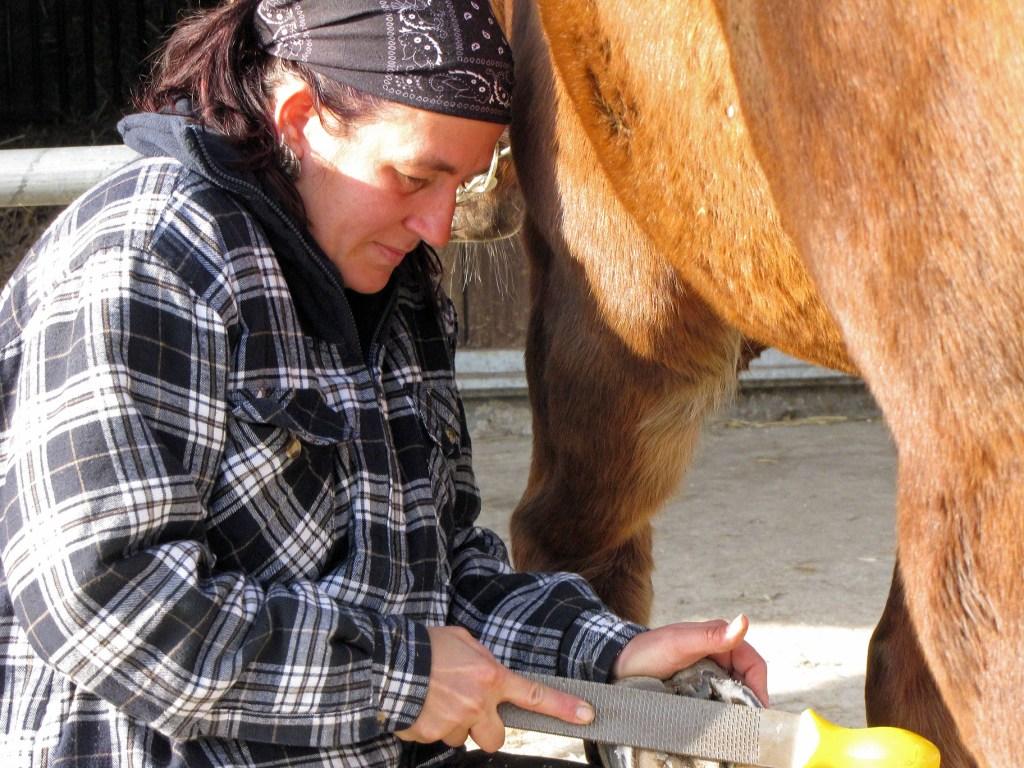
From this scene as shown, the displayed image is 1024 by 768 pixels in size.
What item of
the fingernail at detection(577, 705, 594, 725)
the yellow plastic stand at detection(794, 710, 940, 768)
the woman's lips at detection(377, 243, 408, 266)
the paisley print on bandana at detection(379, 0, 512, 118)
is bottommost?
the fingernail at detection(577, 705, 594, 725)

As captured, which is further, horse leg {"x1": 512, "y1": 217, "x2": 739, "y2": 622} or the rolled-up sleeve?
horse leg {"x1": 512, "y1": 217, "x2": 739, "y2": 622}

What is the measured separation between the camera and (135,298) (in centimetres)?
115

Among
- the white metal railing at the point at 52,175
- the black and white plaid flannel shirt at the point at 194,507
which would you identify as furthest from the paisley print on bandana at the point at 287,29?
the white metal railing at the point at 52,175

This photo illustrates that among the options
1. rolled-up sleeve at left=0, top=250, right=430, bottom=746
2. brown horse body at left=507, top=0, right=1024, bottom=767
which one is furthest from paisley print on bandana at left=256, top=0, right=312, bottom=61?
brown horse body at left=507, top=0, right=1024, bottom=767

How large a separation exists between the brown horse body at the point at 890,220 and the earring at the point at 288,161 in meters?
0.38

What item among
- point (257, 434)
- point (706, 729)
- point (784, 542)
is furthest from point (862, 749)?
point (784, 542)

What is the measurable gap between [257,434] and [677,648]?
1.57 feet

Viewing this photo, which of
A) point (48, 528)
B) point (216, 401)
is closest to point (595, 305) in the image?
point (216, 401)

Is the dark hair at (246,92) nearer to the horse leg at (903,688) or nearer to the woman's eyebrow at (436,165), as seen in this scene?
the woman's eyebrow at (436,165)

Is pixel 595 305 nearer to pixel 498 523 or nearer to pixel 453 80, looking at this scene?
pixel 453 80

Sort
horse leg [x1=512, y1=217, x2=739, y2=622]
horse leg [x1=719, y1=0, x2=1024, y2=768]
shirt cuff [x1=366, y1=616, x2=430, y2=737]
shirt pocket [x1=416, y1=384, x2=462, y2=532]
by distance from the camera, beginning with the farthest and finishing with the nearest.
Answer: horse leg [x1=512, y1=217, x2=739, y2=622], shirt pocket [x1=416, y1=384, x2=462, y2=532], shirt cuff [x1=366, y1=616, x2=430, y2=737], horse leg [x1=719, y1=0, x2=1024, y2=768]

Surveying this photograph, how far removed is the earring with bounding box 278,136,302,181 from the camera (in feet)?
4.29

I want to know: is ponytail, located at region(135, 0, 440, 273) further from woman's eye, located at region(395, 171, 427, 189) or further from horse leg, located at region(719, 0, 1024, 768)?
horse leg, located at region(719, 0, 1024, 768)

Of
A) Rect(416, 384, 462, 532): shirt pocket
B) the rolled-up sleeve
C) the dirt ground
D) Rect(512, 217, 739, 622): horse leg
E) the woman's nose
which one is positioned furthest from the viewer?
the dirt ground
